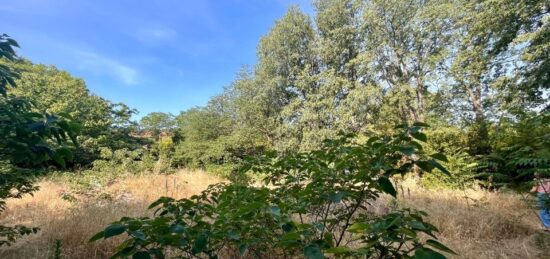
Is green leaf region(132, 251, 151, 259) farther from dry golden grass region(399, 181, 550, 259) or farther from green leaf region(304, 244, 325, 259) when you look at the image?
dry golden grass region(399, 181, 550, 259)

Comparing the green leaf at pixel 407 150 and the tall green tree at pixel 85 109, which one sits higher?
the tall green tree at pixel 85 109

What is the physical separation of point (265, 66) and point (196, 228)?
1357 centimetres

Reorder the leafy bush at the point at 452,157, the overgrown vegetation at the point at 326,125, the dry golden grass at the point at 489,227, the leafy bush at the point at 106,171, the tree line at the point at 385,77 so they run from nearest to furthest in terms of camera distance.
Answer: the overgrown vegetation at the point at 326,125, the dry golden grass at the point at 489,227, the leafy bush at the point at 452,157, the leafy bush at the point at 106,171, the tree line at the point at 385,77

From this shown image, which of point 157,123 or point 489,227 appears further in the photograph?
point 157,123

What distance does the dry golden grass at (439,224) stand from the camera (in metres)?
2.98

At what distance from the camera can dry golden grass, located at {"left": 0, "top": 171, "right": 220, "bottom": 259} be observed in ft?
9.89

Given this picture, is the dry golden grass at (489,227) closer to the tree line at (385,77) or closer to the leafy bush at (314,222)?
the tree line at (385,77)

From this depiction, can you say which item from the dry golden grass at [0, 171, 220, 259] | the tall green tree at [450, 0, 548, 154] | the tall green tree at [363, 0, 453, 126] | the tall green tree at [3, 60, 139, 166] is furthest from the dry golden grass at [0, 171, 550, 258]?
the tall green tree at [3, 60, 139, 166]

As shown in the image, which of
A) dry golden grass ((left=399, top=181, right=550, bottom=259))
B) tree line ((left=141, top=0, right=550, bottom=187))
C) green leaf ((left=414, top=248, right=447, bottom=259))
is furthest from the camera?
tree line ((left=141, top=0, right=550, bottom=187))

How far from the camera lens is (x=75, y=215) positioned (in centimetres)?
427

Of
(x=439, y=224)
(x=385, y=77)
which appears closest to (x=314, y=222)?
(x=439, y=224)

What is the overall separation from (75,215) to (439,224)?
16.4ft

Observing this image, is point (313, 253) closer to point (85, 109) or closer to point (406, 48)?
point (406, 48)

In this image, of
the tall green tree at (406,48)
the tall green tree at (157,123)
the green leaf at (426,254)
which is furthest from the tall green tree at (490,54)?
the tall green tree at (157,123)
